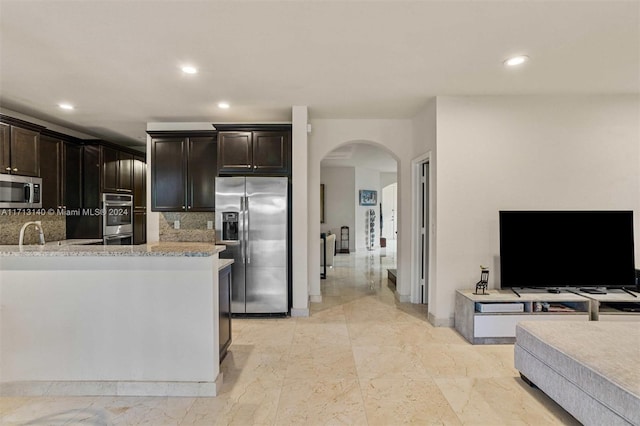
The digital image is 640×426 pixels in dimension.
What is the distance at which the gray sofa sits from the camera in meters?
1.82

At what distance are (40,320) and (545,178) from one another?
195 inches

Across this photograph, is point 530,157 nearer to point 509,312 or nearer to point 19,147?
point 509,312

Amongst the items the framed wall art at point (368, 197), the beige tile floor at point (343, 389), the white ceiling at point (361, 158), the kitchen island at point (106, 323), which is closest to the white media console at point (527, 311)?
the beige tile floor at point (343, 389)

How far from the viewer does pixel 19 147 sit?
4051mm

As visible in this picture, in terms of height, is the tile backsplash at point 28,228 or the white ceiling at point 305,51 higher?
the white ceiling at point 305,51

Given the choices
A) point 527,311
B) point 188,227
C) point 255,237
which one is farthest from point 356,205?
point 527,311

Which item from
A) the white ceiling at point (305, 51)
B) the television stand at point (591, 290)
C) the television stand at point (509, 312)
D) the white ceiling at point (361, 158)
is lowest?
the television stand at point (509, 312)

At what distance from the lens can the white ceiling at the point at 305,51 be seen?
7.18ft

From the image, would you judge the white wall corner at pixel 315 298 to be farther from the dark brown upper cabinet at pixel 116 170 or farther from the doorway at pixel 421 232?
the dark brown upper cabinet at pixel 116 170

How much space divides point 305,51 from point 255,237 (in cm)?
229

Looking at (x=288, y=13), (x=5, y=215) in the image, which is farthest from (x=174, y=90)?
(x=5, y=215)

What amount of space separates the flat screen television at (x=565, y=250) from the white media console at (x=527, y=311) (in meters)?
0.19

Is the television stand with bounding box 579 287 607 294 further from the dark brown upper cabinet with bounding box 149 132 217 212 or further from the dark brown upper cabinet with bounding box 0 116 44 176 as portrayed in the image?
the dark brown upper cabinet with bounding box 0 116 44 176

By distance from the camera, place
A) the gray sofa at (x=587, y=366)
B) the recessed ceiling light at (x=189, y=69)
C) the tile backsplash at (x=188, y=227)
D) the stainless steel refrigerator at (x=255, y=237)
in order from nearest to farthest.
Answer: the gray sofa at (x=587, y=366) < the recessed ceiling light at (x=189, y=69) < the stainless steel refrigerator at (x=255, y=237) < the tile backsplash at (x=188, y=227)
